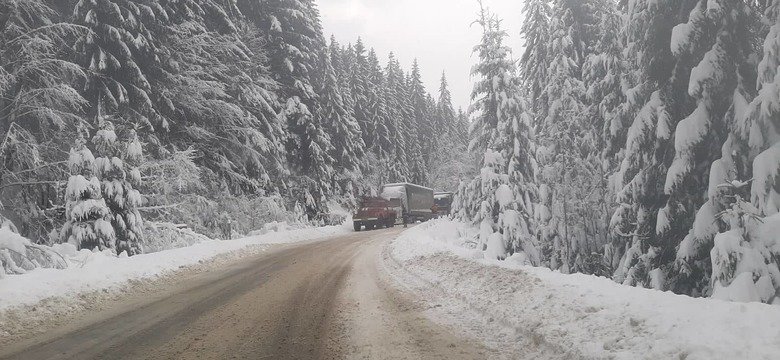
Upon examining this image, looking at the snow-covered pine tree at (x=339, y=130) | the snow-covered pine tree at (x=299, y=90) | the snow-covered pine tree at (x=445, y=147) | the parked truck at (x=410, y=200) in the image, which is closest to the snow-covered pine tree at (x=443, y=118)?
the snow-covered pine tree at (x=445, y=147)

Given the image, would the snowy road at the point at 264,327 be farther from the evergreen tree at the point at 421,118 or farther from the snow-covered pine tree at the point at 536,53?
the evergreen tree at the point at 421,118

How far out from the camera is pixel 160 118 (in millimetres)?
15820

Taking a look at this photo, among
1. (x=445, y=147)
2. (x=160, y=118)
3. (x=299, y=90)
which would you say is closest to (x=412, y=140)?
(x=445, y=147)

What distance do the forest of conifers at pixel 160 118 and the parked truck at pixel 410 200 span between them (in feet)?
11.6

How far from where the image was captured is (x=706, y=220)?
25.8 ft

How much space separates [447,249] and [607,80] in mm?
7055

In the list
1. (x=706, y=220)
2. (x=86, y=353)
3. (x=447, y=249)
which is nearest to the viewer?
(x=86, y=353)

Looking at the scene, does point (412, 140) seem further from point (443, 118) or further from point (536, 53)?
point (536, 53)

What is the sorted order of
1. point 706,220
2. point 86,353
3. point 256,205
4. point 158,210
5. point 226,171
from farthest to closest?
point 256,205 < point 226,171 < point 158,210 < point 706,220 < point 86,353

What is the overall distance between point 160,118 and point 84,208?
18.7 feet

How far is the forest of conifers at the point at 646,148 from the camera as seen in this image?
22.5ft

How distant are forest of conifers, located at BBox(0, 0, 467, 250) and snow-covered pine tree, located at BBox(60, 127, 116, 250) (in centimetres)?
3

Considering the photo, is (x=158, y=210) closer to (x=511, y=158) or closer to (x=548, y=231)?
(x=511, y=158)

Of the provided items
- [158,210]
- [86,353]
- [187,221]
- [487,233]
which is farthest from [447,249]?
[187,221]
